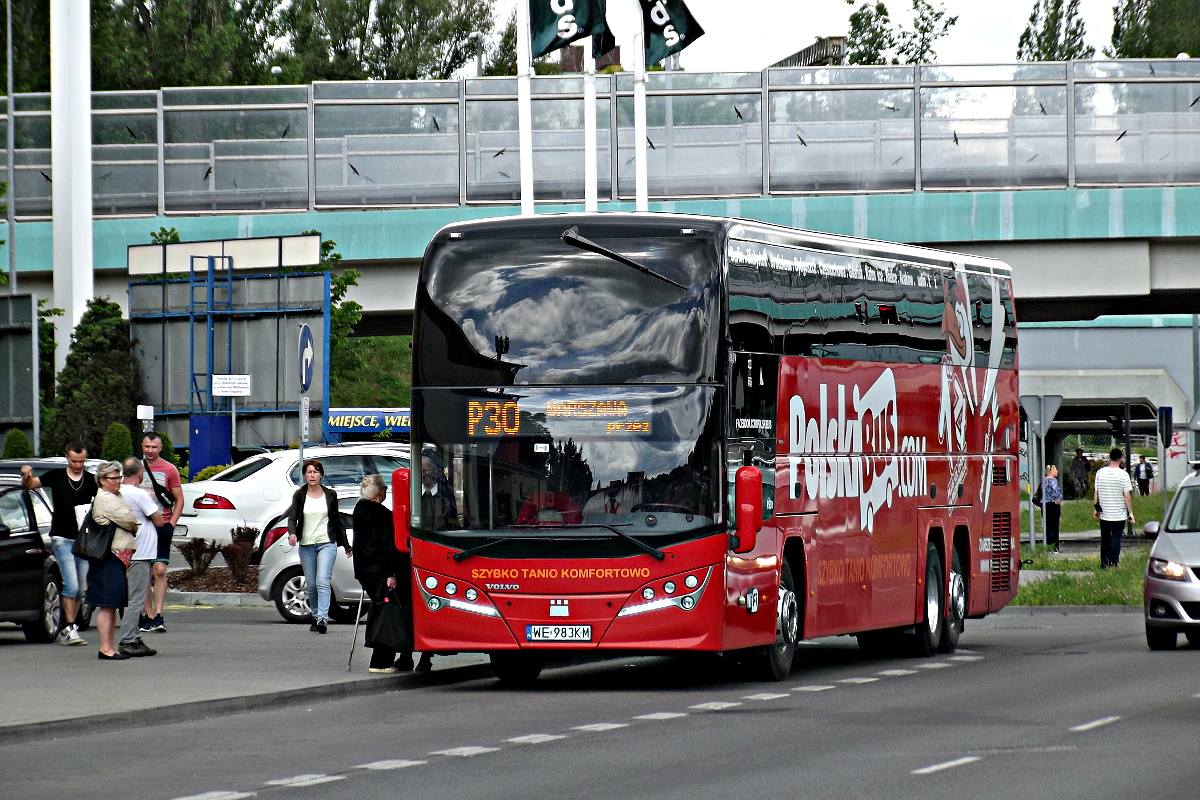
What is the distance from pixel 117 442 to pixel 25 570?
1622 cm

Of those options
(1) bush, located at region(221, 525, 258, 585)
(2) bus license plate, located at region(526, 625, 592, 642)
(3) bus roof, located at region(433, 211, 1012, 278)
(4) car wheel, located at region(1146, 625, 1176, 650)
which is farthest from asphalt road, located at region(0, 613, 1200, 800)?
(1) bush, located at region(221, 525, 258, 585)

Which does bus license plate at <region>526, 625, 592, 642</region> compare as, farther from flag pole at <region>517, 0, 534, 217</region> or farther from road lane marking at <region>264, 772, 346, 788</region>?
flag pole at <region>517, 0, 534, 217</region>

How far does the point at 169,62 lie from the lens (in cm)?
7669

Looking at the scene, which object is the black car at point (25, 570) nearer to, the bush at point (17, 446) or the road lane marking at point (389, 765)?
the road lane marking at point (389, 765)

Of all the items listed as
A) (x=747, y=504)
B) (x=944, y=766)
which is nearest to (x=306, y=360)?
(x=747, y=504)

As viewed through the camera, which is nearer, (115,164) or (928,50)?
(115,164)

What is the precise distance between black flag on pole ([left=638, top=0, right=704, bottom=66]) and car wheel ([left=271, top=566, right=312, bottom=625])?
385 inches

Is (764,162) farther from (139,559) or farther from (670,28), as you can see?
(139,559)

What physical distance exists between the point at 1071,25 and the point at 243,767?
92249 millimetres

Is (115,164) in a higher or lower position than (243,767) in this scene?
higher

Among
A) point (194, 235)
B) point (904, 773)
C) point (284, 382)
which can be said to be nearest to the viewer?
point (904, 773)

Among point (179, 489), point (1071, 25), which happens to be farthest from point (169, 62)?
point (179, 489)

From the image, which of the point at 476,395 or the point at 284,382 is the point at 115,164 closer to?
the point at 284,382

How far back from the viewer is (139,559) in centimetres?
1778
